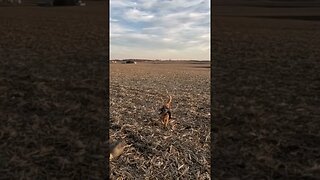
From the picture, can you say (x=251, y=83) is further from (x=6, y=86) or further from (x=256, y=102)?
(x=6, y=86)

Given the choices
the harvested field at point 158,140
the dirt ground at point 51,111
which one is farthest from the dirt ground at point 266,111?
the dirt ground at point 51,111

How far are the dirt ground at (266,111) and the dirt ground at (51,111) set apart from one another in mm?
2096

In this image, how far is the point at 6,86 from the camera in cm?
901

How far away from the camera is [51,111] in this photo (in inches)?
304

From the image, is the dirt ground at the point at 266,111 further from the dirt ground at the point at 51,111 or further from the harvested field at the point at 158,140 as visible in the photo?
the dirt ground at the point at 51,111

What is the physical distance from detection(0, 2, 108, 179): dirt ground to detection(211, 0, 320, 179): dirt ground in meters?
2.10

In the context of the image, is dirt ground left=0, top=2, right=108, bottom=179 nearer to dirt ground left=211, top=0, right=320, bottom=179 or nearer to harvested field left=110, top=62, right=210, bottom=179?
harvested field left=110, top=62, right=210, bottom=179

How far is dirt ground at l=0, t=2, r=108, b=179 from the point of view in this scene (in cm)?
598

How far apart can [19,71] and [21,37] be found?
7363mm

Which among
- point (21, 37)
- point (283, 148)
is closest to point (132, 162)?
point (283, 148)

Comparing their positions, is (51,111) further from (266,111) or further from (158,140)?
(266,111)

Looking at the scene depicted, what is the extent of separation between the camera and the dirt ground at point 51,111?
5.98 m

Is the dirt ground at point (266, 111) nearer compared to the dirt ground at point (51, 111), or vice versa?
the dirt ground at point (51, 111)

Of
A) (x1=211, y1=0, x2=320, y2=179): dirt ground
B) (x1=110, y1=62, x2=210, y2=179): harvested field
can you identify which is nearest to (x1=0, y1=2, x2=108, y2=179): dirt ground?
(x1=110, y1=62, x2=210, y2=179): harvested field
